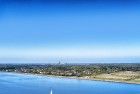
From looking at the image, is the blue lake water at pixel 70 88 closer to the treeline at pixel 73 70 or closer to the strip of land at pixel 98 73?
the strip of land at pixel 98 73

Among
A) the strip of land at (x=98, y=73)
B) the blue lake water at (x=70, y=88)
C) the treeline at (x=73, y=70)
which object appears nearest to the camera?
the blue lake water at (x=70, y=88)

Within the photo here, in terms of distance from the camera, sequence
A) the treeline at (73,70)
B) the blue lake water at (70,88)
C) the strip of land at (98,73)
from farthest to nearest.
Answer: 1. the treeline at (73,70)
2. the strip of land at (98,73)
3. the blue lake water at (70,88)

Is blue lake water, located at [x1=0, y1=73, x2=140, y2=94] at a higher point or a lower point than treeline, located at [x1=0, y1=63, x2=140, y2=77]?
lower

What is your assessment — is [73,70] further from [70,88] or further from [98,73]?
[70,88]

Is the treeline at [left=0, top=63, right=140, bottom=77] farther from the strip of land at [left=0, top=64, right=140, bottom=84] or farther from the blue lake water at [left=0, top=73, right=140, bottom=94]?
the blue lake water at [left=0, top=73, right=140, bottom=94]

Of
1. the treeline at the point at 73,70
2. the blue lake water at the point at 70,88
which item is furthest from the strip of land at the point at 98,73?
the blue lake water at the point at 70,88

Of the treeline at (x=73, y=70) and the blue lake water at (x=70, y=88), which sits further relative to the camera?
the treeline at (x=73, y=70)

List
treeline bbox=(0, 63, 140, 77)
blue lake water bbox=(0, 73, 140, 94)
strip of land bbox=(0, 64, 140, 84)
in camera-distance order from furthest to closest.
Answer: treeline bbox=(0, 63, 140, 77) → strip of land bbox=(0, 64, 140, 84) → blue lake water bbox=(0, 73, 140, 94)

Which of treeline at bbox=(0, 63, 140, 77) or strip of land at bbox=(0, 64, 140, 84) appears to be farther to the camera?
treeline at bbox=(0, 63, 140, 77)

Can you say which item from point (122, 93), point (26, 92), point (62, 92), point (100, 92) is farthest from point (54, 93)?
point (122, 93)

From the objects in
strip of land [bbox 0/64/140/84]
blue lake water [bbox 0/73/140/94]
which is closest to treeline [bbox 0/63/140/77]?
strip of land [bbox 0/64/140/84]

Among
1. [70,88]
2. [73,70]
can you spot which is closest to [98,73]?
[73,70]
